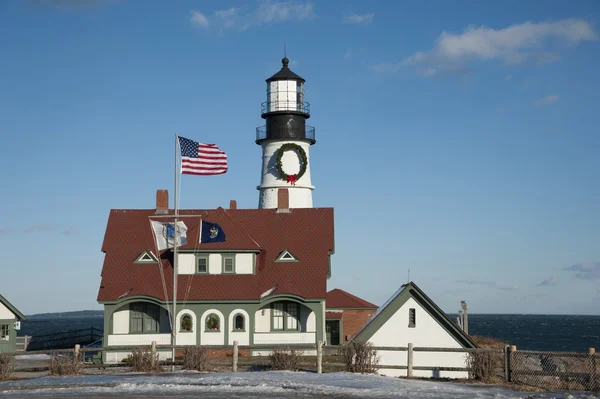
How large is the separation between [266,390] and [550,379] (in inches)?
324

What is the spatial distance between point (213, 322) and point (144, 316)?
3385mm

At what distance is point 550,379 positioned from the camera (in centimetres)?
2475

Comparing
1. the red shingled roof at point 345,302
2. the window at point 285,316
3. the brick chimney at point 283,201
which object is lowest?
the window at point 285,316

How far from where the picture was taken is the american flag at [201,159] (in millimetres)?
35781

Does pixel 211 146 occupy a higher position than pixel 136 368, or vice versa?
pixel 211 146

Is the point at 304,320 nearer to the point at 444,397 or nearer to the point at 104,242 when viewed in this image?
the point at 104,242

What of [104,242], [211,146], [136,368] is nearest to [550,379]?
[136,368]

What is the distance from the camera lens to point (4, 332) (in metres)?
43.6

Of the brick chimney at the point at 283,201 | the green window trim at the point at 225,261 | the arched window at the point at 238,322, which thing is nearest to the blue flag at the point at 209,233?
the green window trim at the point at 225,261

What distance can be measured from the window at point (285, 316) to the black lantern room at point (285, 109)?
12.9m

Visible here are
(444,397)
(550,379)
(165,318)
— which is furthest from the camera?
(165,318)

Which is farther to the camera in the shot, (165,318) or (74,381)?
(165,318)

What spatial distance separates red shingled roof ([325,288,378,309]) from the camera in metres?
47.1

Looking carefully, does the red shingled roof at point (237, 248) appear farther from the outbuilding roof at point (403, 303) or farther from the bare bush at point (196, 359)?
the bare bush at point (196, 359)
